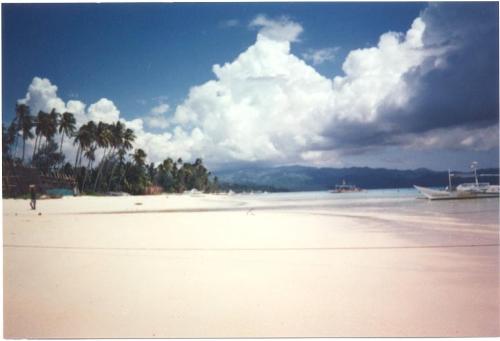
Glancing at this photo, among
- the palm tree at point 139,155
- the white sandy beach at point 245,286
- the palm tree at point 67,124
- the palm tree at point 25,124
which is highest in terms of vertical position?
the palm tree at point 67,124

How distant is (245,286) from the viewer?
270 centimetres

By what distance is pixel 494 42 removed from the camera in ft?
12.1

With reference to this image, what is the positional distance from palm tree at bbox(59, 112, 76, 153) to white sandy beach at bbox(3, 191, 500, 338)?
4.62ft

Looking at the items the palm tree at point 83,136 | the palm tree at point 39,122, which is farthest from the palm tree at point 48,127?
the palm tree at point 83,136

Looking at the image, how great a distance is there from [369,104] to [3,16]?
4579 mm

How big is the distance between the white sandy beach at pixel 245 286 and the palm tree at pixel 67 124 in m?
1.41

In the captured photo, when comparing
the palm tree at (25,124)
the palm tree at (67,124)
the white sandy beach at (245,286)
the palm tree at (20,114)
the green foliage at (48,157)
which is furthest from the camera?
the green foliage at (48,157)

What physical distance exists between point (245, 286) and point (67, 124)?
428cm

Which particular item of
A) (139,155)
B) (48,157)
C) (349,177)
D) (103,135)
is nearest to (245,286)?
(349,177)

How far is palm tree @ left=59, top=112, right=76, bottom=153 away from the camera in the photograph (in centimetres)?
476

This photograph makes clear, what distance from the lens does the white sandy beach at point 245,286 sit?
2.37 m

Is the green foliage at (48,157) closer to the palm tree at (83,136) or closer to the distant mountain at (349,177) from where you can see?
the palm tree at (83,136)

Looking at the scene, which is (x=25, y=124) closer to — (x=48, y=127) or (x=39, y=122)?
(x=39, y=122)

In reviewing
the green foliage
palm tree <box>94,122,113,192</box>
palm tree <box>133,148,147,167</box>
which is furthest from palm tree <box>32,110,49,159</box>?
palm tree <box>133,148,147,167</box>
